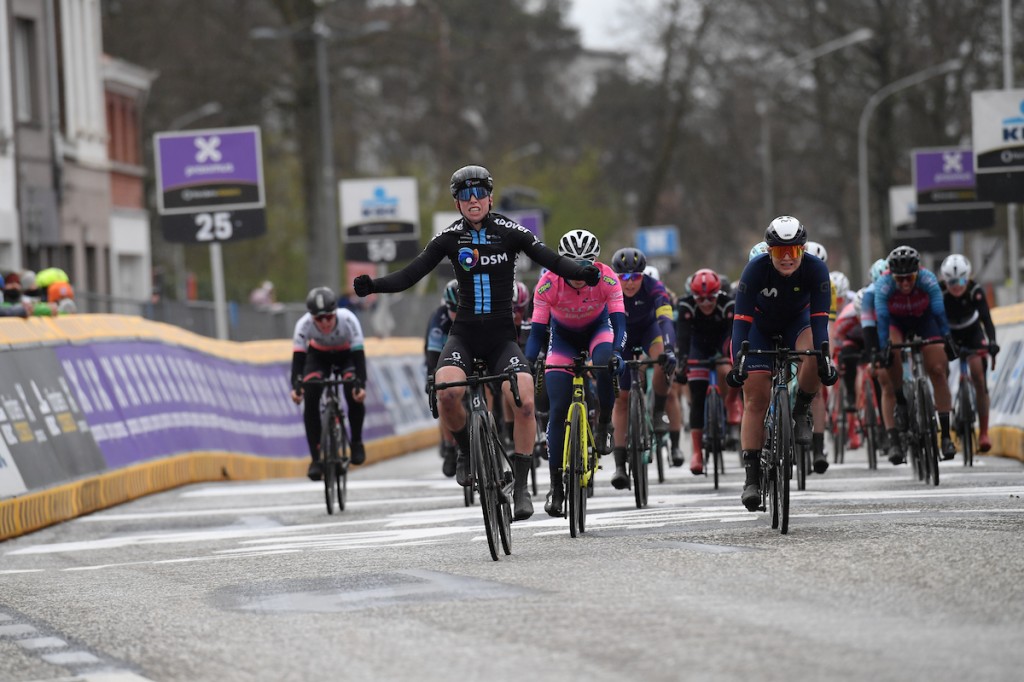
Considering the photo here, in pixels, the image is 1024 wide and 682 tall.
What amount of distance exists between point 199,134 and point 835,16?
34.0m

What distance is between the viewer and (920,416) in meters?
17.1

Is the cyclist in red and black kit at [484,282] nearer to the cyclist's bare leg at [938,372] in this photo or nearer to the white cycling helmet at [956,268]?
the cyclist's bare leg at [938,372]

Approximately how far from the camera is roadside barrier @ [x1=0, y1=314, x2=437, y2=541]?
59.3ft

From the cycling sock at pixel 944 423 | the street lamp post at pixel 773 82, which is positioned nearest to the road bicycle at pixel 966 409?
the cycling sock at pixel 944 423

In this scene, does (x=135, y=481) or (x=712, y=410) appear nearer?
(x=712, y=410)

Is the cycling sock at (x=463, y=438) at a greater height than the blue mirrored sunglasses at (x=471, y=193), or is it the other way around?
the blue mirrored sunglasses at (x=471, y=193)

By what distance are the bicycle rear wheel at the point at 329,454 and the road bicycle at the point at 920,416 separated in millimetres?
4499

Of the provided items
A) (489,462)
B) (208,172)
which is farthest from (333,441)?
(208,172)

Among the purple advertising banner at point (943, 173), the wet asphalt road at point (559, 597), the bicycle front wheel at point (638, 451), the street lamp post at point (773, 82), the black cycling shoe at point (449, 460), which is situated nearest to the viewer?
the wet asphalt road at point (559, 597)

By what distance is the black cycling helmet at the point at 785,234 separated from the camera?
13062 mm

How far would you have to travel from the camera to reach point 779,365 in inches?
519

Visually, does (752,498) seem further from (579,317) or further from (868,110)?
(868,110)

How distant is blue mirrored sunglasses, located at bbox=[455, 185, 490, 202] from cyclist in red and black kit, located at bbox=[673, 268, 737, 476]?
6.00 m

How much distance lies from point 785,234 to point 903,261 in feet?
14.2
